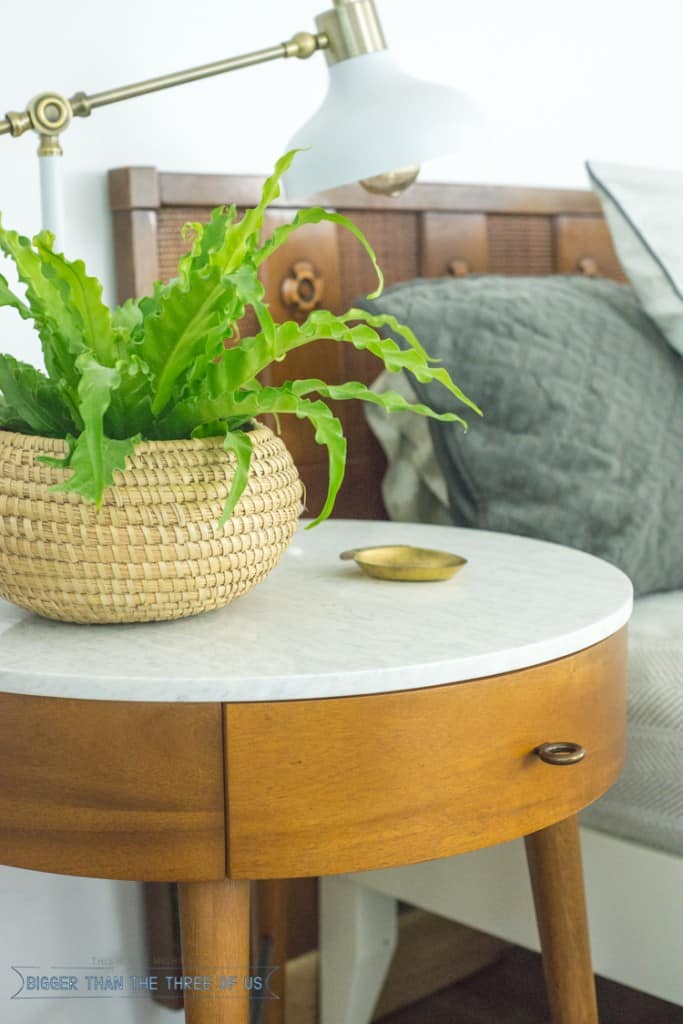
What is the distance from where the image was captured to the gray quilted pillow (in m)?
1.16

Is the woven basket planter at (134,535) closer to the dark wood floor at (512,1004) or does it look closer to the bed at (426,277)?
the bed at (426,277)

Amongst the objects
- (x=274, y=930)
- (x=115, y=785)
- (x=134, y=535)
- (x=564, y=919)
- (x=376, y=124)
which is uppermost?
(x=376, y=124)

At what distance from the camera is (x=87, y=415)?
66 centimetres

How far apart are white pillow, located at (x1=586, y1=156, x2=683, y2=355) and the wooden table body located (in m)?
0.63

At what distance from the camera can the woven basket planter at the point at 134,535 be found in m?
0.73

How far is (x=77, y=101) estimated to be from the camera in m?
0.95

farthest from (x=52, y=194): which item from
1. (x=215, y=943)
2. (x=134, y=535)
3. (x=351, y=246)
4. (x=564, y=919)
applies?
(x=564, y=919)

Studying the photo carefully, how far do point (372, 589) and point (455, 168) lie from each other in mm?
802

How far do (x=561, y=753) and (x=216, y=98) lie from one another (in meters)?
0.82

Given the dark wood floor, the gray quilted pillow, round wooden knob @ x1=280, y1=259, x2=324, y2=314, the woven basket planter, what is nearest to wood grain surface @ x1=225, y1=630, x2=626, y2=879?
the woven basket planter

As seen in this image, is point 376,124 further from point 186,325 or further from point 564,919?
point 564,919

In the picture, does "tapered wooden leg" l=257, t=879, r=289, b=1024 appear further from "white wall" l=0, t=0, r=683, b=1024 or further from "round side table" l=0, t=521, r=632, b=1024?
"round side table" l=0, t=521, r=632, b=1024

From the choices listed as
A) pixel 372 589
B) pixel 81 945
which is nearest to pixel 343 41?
pixel 372 589

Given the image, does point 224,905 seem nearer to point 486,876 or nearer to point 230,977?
point 230,977
